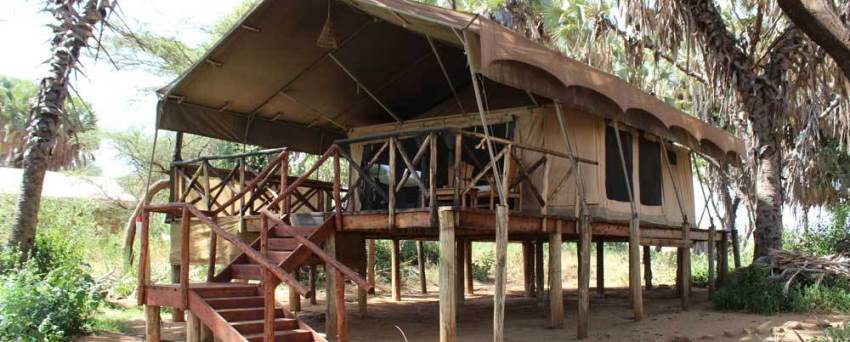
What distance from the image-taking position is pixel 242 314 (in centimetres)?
676

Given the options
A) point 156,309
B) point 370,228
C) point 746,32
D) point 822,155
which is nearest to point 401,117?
point 370,228

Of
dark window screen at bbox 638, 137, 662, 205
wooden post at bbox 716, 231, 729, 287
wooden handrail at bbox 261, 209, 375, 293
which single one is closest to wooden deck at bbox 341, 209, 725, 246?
wooden handrail at bbox 261, 209, 375, 293

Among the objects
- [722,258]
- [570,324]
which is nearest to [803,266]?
[722,258]

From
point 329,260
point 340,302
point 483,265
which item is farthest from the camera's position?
point 483,265

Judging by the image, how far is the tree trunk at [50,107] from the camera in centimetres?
931

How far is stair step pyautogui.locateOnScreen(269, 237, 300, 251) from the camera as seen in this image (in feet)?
25.7

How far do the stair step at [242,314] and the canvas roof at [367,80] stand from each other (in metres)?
3.34

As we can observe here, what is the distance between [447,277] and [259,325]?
1.90m

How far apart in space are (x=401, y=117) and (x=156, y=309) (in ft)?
18.4

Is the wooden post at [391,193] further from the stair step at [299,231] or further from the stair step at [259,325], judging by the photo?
the stair step at [259,325]

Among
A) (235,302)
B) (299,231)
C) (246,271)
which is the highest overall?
(299,231)

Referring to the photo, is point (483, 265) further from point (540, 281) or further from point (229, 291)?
point (229, 291)

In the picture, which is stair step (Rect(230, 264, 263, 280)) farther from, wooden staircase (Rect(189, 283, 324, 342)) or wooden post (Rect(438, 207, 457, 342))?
wooden post (Rect(438, 207, 457, 342))

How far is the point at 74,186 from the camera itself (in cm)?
2281
